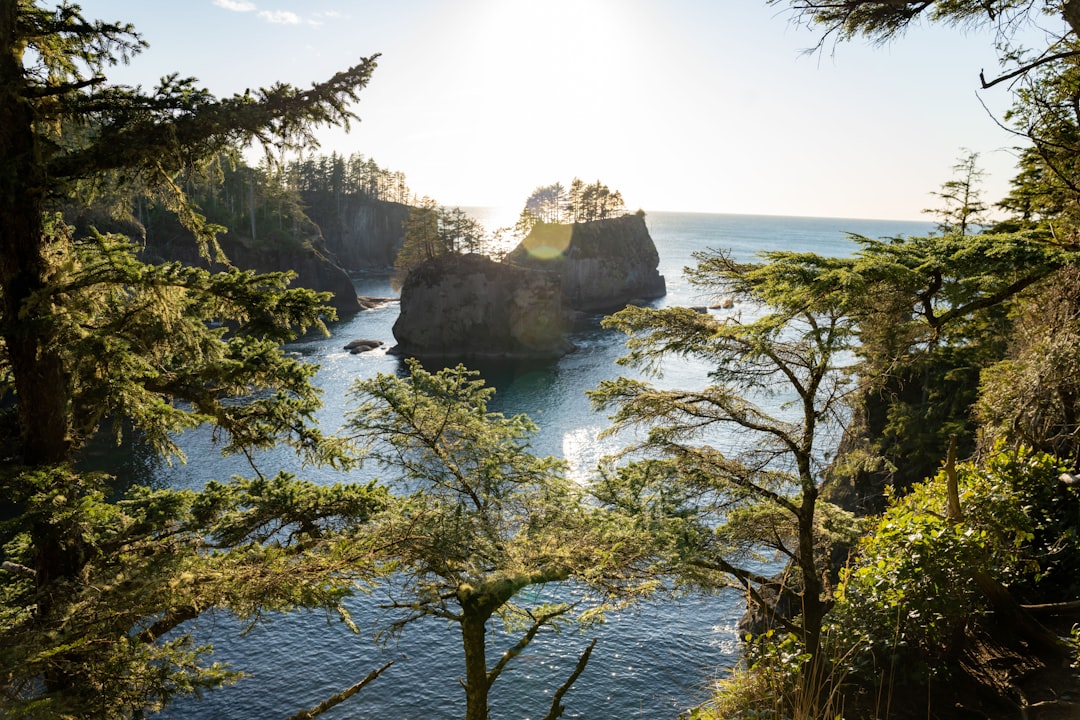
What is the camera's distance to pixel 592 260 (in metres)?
84.3

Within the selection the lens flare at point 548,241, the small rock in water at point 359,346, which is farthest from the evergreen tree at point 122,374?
the lens flare at point 548,241

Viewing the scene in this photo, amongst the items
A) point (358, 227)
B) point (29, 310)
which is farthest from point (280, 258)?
point (29, 310)

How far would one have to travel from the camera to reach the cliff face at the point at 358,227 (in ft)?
395

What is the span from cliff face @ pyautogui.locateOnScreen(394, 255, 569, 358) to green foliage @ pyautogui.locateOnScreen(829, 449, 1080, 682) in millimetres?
52353

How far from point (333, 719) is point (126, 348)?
1577cm

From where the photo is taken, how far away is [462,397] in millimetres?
11656

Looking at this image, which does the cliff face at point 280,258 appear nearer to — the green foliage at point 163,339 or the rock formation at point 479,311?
the rock formation at point 479,311

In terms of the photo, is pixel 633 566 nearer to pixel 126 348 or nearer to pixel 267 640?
pixel 126 348

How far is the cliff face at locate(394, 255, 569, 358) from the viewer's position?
60.9 metres

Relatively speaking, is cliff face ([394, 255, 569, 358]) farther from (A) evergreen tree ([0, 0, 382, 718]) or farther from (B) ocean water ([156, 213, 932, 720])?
(A) evergreen tree ([0, 0, 382, 718])

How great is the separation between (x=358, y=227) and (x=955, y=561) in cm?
12855

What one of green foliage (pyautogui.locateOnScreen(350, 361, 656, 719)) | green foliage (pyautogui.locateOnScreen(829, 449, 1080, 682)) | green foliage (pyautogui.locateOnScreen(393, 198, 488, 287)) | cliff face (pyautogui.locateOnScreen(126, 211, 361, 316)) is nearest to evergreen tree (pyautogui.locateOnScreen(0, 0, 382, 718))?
green foliage (pyautogui.locateOnScreen(350, 361, 656, 719))

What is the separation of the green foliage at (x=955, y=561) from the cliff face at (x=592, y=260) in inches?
2852

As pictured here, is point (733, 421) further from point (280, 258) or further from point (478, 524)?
point (280, 258)
